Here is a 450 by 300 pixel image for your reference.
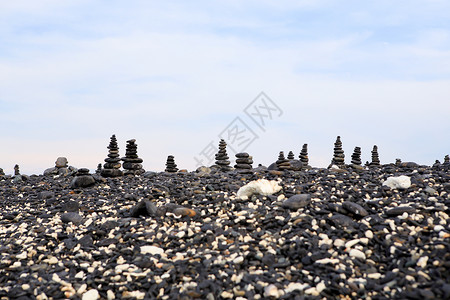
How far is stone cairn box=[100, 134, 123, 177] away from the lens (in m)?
18.6

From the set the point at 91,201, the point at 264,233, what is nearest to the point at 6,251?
the point at 91,201

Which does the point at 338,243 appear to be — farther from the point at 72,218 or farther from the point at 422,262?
the point at 72,218

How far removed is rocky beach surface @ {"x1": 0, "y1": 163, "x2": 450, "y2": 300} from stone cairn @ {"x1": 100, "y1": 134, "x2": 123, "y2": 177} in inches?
245

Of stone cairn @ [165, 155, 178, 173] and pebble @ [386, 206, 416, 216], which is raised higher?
stone cairn @ [165, 155, 178, 173]

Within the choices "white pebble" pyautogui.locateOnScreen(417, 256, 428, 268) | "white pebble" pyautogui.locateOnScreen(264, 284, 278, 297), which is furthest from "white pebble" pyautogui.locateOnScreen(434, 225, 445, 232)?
"white pebble" pyautogui.locateOnScreen(264, 284, 278, 297)

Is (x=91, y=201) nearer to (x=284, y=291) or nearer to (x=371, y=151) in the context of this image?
(x=284, y=291)

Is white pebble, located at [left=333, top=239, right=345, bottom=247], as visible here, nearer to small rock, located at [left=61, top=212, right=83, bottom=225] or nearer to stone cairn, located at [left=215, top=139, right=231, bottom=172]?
small rock, located at [left=61, top=212, right=83, bottom=225]

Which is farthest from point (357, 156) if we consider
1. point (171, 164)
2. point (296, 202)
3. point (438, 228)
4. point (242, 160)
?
point (438, 228)

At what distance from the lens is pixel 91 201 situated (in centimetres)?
1295

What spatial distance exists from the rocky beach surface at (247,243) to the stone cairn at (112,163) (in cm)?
622

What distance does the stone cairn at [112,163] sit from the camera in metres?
18.6

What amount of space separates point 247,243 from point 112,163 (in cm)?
1254

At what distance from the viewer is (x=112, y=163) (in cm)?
1939

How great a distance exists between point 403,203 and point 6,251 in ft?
30.1
